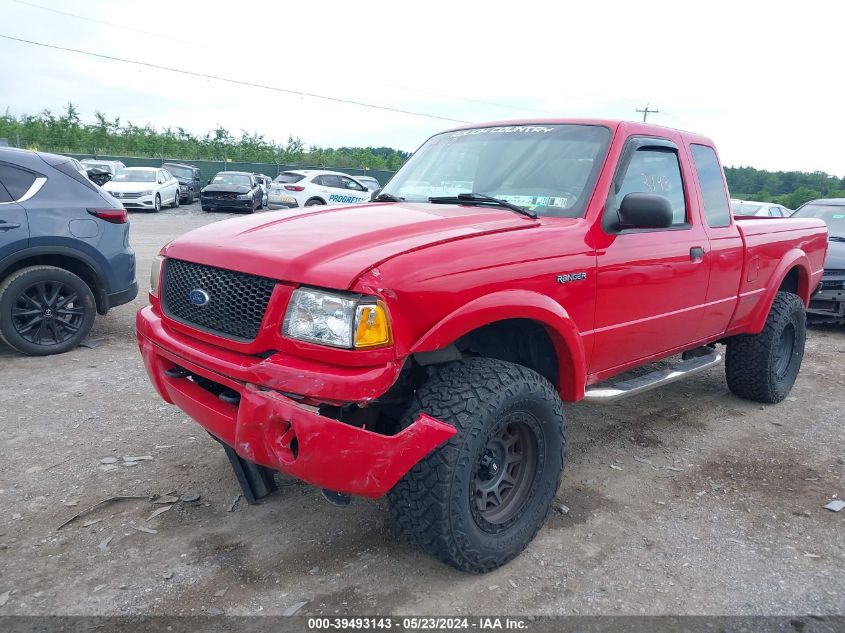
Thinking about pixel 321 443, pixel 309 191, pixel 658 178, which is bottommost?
pixel 309 191

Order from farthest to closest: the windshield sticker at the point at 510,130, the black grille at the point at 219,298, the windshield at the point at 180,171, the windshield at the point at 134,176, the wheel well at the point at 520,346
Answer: the windshield at the point at 180,171 → the windshield at the point at 134,176 → the windshield sticker at the point at 510,130 → the wheel well at the point at 520,346 → the black grille at the point at 219,298

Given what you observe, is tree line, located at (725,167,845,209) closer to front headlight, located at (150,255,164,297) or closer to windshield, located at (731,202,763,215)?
windshield, located at (731,202,763,215)

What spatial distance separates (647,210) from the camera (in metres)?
3.12

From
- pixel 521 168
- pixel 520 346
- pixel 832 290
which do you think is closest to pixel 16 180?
pixel 521 168

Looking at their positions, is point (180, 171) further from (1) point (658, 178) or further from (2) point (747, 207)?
(1) point (658, 178)

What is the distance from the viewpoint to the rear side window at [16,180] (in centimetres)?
541

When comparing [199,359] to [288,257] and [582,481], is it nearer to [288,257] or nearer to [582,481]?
[288,257]

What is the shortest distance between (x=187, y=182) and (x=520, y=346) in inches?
1025

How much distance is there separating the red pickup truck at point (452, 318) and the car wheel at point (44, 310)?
289 centimetres

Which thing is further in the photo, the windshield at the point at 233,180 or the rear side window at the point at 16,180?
the windshield at the point at 233,180

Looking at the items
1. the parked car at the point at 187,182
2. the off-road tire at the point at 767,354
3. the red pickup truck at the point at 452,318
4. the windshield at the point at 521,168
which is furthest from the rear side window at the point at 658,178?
the parked car at the point at 187,182

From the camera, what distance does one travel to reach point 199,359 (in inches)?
105

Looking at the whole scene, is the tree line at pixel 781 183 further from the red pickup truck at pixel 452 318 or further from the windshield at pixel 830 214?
the red pickup truck at pixel 452 318

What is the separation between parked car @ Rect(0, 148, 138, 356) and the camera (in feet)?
17.6
